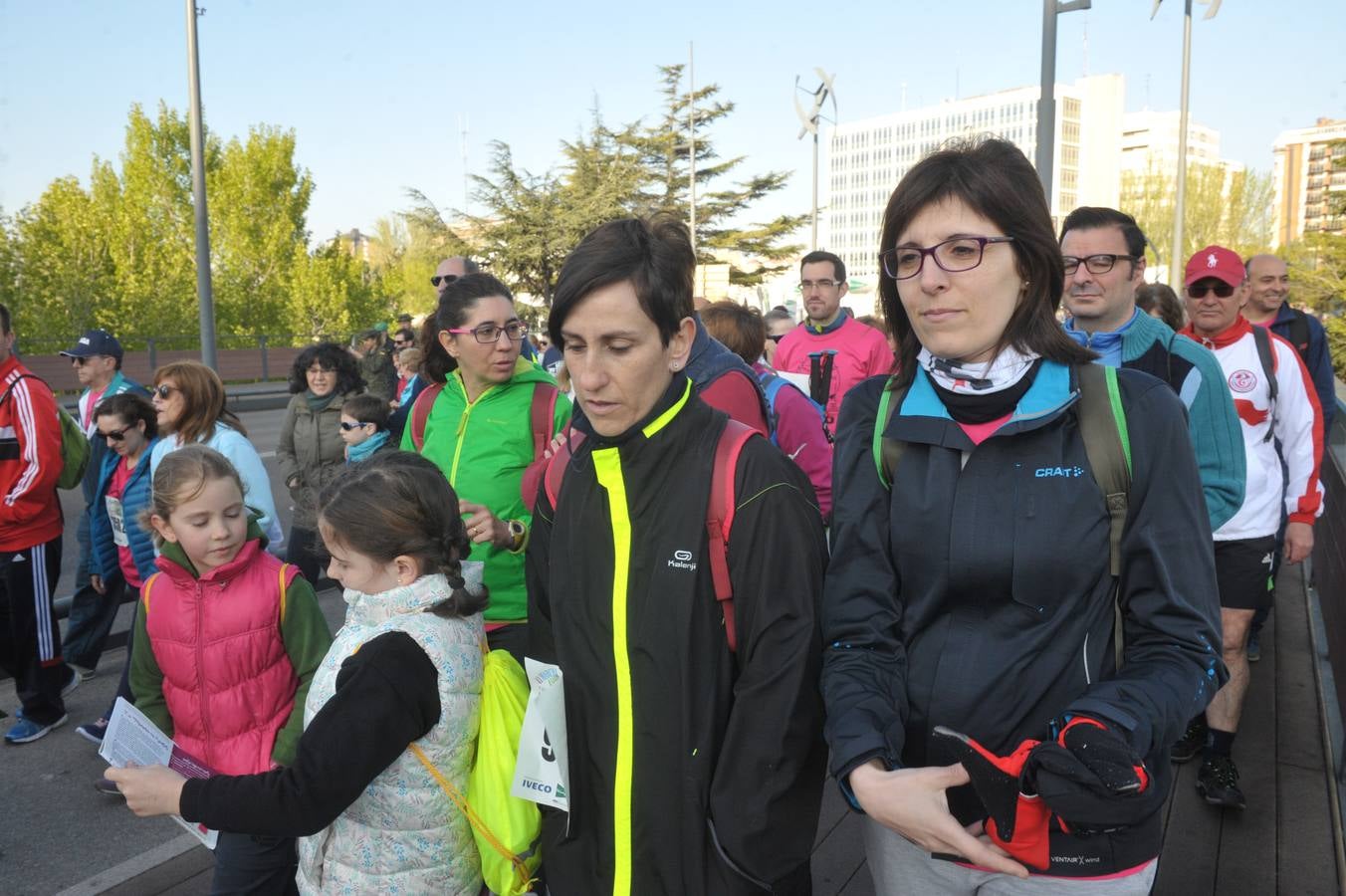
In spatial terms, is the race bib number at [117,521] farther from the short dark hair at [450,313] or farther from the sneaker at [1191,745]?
the sneaker at [1191,745]

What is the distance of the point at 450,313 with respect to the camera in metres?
3.47

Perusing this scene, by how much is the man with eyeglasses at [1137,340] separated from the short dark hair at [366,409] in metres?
3.79

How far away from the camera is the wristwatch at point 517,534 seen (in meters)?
2.97

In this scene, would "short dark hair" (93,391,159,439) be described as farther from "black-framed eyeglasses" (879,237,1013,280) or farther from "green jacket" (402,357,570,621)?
"black-framed eyeglasses" (879,237,1013,280)

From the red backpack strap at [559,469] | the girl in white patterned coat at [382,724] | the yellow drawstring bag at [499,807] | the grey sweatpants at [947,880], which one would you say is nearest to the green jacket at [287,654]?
the girl in white patterned coat at [382,724]

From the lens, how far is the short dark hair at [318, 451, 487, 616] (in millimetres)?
2109

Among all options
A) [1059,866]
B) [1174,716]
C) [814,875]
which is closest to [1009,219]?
[1174,716]

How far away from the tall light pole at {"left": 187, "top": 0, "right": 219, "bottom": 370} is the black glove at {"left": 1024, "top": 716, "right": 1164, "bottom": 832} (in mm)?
11868

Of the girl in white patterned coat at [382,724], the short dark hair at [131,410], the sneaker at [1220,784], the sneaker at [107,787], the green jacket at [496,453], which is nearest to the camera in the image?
the girl in white patterned coat at [382,724]

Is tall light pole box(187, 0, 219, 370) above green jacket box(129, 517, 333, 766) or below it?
above

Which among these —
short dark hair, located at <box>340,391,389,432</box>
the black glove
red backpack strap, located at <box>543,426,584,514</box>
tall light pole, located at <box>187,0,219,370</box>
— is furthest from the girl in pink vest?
tall light pole, located at <box>187,0,219,370</box>

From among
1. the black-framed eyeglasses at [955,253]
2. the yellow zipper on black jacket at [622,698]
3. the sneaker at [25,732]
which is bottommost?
the sneaker at [25,732]

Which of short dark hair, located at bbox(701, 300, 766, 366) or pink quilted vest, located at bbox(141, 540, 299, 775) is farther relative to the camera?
short dark hair, located at bbox(701, 300, 766, 366)

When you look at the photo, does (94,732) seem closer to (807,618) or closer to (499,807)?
(499,807)
